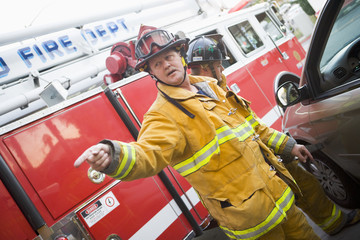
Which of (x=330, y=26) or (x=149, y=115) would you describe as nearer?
(x=149, y=115)

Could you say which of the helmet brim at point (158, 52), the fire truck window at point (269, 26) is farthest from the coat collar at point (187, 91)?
the fire truck window at point (269, 26)

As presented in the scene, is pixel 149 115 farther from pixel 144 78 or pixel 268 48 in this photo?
pixel 268 48

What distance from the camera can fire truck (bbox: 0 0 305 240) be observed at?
6.65 feet

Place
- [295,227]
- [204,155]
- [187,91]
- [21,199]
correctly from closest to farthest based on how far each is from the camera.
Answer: [204,155]
[187,91]
[295,227]
[21,199]

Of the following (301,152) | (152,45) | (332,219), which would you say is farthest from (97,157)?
(332,219)

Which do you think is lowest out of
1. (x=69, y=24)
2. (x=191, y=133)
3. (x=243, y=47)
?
(x=191, y=133)

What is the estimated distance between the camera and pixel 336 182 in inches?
98.5

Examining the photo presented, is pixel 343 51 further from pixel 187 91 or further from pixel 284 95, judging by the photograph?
pixel 187 91

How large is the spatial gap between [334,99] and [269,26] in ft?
13.1

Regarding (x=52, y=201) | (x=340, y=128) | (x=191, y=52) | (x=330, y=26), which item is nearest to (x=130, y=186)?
(x=52, y=201)

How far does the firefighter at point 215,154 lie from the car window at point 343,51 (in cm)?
87

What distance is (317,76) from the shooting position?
2213mm

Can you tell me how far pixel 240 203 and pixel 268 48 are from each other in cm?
419

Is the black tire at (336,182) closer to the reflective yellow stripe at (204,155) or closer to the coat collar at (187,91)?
the coat collar at (187,91)
